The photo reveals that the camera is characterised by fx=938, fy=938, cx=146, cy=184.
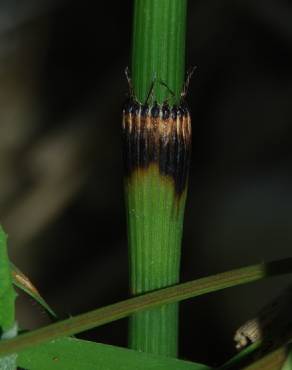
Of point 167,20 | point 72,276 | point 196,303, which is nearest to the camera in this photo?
point 167,20

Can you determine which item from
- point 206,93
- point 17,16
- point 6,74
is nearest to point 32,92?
point 6,74

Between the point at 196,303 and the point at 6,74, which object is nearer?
the point at 196,303

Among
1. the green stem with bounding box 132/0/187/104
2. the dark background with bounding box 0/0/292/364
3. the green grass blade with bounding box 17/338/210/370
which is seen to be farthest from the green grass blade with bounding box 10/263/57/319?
the dark background with bounding box 0/0/292/364

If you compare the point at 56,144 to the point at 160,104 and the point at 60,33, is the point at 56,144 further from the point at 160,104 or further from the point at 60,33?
the point at 160,104

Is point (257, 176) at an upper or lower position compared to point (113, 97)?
lower

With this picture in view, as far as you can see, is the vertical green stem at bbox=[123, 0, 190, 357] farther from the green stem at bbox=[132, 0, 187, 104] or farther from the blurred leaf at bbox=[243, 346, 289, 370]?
the blurred leaf at bbox=[243, 346, 289, 370]

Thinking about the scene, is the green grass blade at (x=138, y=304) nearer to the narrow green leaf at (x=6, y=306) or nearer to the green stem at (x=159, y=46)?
the narrow green leaf at (x=6, y=306)

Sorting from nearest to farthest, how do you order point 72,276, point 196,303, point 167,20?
point 167,20 → point 196,303 → point 72,276

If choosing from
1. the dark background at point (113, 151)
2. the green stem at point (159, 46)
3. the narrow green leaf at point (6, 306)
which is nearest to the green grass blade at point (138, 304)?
the narrow green leaf at point (6, 306)
